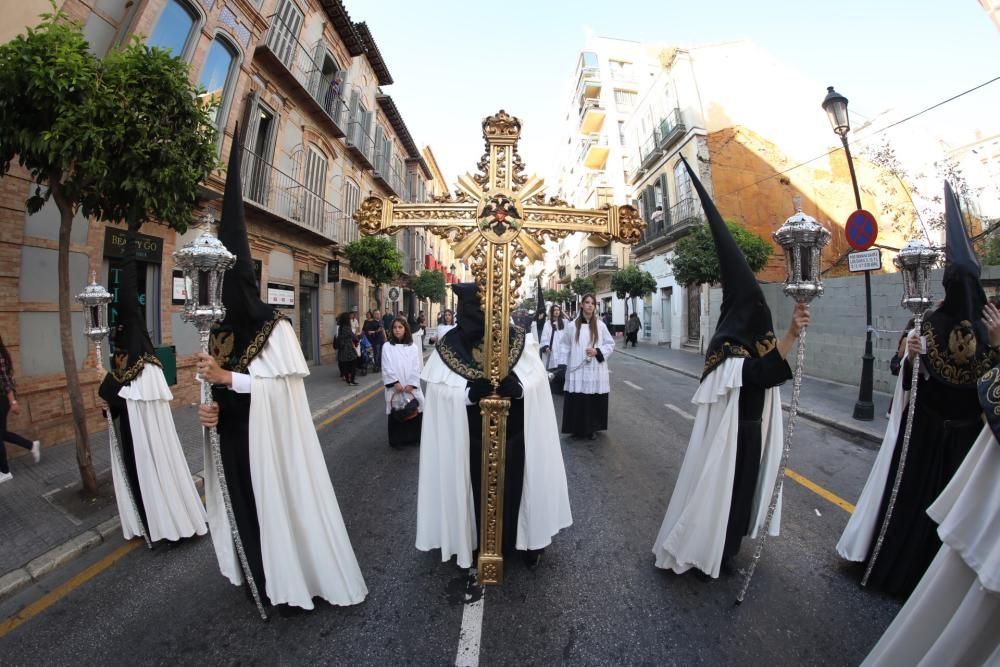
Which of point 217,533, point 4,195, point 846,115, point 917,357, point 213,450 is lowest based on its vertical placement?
point 217,533

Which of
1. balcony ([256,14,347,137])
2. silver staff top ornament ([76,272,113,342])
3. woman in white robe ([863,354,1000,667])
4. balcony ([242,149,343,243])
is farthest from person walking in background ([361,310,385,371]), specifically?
woman in white robe ([863,354,1000,667])

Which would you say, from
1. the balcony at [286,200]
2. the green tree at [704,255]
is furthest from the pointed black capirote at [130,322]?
the green tree at [704,255]

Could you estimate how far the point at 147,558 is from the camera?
10.5ft

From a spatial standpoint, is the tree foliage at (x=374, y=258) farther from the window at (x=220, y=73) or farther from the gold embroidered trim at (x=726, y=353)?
the gold embroidered trim at (x=726, y=353)

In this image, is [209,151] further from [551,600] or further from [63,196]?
[551,600]

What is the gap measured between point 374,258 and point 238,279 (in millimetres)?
12506

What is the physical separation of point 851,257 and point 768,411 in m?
5.89

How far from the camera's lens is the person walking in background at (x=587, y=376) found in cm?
598

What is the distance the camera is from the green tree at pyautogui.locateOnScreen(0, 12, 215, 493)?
11.8 ft

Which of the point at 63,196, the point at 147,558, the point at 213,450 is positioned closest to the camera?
the point at 213,450

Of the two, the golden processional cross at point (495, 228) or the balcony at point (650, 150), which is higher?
the balcony at point (650, 150)

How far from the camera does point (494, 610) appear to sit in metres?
2.48

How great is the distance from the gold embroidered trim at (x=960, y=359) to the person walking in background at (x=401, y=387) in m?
4.91

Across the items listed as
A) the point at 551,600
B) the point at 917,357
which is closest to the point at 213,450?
the point at 551,600
